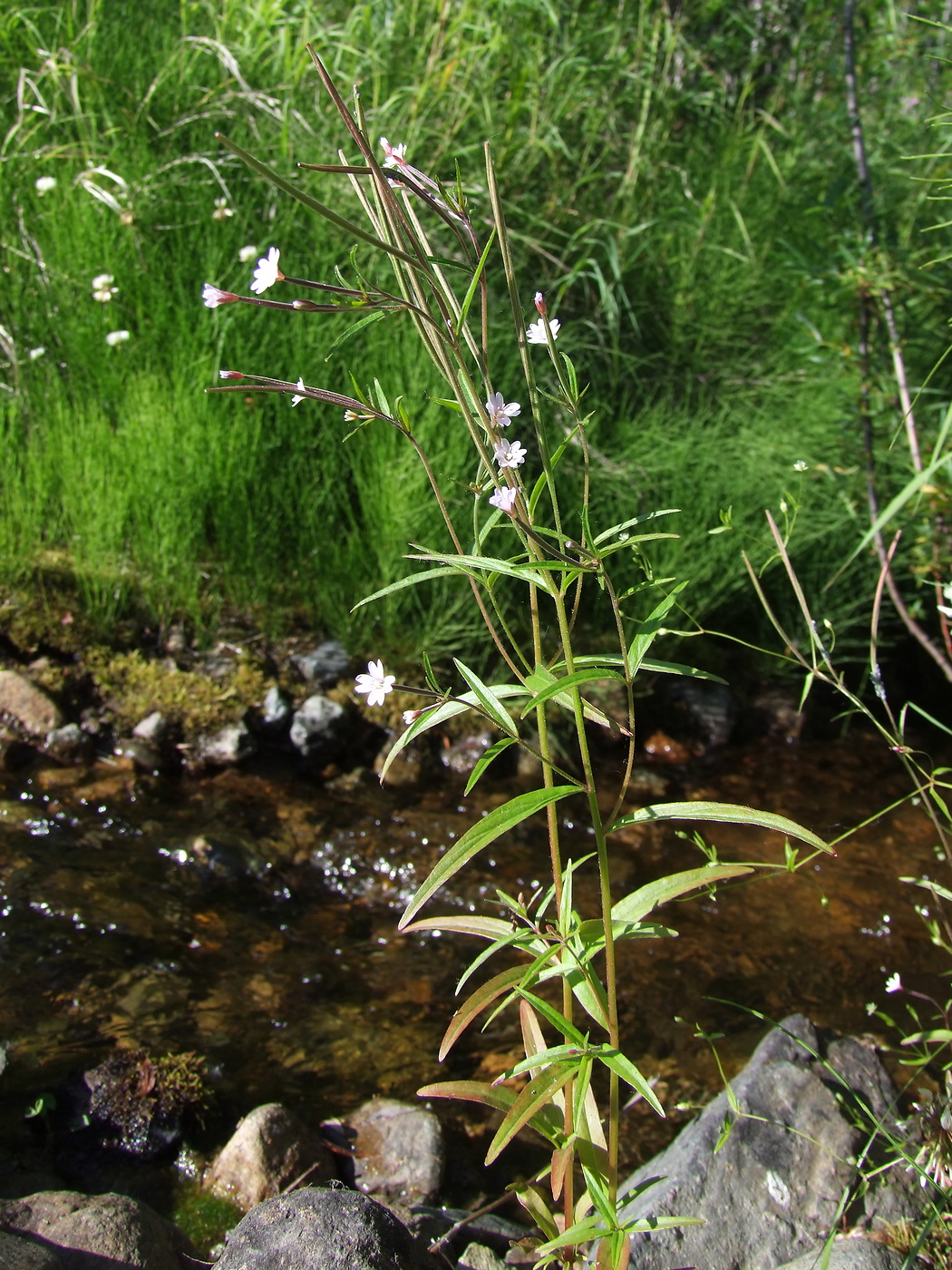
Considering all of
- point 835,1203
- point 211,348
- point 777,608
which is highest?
point 211,348

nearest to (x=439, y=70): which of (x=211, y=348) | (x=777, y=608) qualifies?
(x=211, y=348)

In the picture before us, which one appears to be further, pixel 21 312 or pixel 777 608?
pixel 777 608

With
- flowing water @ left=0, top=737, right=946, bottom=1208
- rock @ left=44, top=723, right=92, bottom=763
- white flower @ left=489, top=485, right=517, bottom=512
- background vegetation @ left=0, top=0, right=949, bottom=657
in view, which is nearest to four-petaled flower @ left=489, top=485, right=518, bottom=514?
white flower @ left=489, top=485, right=517, bottom=512

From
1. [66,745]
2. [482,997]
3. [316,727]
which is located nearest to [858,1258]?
[482,997]

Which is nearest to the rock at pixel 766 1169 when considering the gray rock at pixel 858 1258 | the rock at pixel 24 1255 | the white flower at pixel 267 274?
the gray rock at pixel 858 1258

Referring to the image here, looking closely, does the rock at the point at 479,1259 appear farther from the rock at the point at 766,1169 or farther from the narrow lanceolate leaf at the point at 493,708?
the narrow lanceolate leaf at the point at 493,708

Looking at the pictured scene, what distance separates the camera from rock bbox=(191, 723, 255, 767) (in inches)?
121

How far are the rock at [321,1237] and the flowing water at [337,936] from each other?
664 millimetres

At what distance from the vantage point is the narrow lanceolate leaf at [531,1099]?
3.57 ft

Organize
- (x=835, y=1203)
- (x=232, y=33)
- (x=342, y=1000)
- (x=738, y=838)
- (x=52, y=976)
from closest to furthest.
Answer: (x=835, y=1203), (x=52, y=976), (x=342, y=1000), (x=738, y=838), (x=232, y=33)

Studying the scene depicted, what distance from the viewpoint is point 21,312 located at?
3.51 meters

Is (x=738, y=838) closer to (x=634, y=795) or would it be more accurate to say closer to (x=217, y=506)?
(x=634, y=795)

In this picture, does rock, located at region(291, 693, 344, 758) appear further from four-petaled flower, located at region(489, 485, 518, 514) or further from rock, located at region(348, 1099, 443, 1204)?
four-petaled flower, located at region(489, 485, 518, 514)

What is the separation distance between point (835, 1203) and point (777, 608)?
2.50 m
